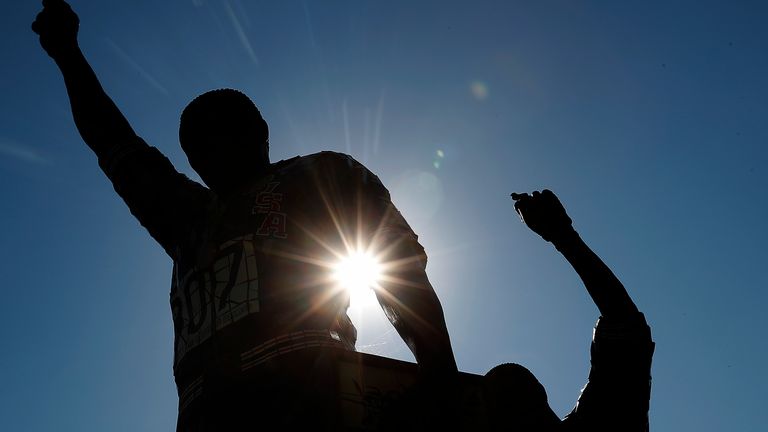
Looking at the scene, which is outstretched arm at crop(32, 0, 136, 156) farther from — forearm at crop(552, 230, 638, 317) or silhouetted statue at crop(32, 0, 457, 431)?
forearm at crop(552, 230, 638, 317)

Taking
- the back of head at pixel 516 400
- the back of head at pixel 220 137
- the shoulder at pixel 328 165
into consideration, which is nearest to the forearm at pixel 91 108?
the back of head at pixel 220 137

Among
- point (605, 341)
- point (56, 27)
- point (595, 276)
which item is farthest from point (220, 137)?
point (605, 341)

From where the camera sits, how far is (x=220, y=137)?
3.17 metres

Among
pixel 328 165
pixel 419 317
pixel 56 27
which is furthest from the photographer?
pixel 56 27

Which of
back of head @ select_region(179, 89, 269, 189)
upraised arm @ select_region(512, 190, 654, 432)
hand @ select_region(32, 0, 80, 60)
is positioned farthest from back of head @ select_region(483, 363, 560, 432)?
hand @ select_region(32, 0, 80, 60)

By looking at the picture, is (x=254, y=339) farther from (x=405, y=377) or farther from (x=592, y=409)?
(x=592, y=409)

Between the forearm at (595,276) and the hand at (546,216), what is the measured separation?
0.03 metres

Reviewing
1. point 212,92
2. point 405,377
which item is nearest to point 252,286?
point 405,377

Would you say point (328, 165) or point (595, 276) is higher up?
point (328, 165)

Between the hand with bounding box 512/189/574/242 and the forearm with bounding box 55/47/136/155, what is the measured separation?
2144 mm

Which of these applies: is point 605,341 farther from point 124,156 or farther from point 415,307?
point 124,156

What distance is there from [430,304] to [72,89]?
243 cm

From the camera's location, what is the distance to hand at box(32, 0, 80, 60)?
3621mm

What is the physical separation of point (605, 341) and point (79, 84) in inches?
123
